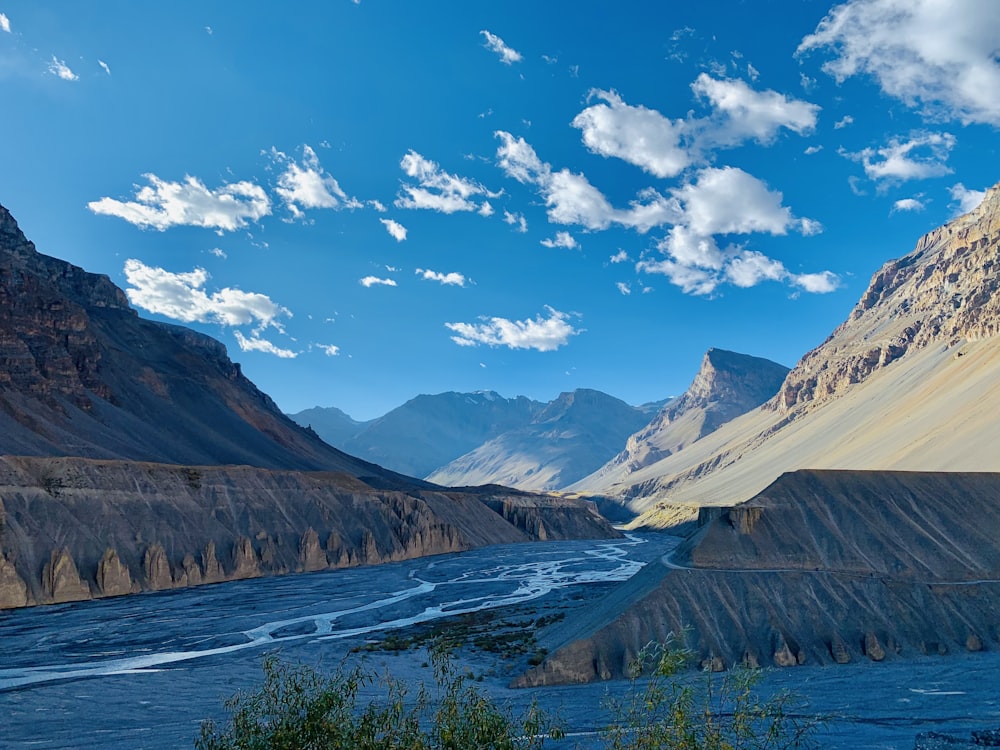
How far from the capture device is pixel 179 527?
90250mm

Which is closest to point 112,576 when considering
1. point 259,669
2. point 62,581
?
point 62,581

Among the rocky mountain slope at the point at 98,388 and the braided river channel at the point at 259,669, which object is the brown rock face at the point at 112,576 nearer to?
the braided river channel at the point at 259,669

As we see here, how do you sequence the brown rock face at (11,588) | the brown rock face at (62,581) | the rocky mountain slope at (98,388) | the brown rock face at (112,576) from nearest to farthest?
the brown rock face at (11,588), the brown rock face at (62,581), the brown rock face at (112,576), the rocky mountain slope at (98,388)

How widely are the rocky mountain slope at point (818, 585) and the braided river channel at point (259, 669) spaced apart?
2.05 metres

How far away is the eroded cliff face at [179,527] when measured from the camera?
73.3 m

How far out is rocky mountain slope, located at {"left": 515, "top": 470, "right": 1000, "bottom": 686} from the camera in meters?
44.8

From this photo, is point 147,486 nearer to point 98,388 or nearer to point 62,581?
point 62,581

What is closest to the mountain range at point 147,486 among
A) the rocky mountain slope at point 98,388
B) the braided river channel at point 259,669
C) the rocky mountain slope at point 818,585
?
the rocky mountain slope at point 98,388

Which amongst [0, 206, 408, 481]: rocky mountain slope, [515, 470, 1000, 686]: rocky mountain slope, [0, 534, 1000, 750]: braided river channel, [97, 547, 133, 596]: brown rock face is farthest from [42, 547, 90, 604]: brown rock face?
[515, 470, 1000, 686]: rocky mountain slope

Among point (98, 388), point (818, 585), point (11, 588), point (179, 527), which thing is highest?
point (98, 388)

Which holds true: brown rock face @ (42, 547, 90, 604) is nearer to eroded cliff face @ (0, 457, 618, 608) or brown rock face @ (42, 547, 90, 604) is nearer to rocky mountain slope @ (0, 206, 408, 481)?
eroded cliff face @ (0, 457, 618, 608)

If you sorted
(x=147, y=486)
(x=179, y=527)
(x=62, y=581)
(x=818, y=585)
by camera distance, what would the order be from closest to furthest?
(x=818, y=585)
(x=62, y=581)
(x=179, y=527)
(x=147, y=486)

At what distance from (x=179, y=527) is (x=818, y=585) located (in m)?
75.6

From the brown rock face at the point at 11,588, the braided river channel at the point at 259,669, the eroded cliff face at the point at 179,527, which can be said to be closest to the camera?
the braided river channel at the point at 259,669
